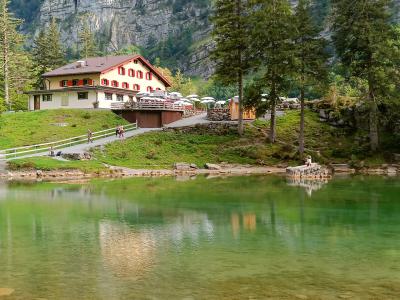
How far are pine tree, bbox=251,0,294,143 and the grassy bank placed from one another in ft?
19.9

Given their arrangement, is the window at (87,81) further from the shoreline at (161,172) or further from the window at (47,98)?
the shoreline at (161,172)

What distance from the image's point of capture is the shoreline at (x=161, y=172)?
45.6 meters

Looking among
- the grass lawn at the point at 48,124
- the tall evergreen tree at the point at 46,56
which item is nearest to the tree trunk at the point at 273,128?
the grass lawn at the point at 48,124

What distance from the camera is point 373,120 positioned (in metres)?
53.8

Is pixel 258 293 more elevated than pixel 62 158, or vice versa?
pixel 62 158

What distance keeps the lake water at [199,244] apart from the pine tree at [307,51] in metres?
22.0

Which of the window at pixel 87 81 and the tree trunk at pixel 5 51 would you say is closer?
the window at pixel 87 81

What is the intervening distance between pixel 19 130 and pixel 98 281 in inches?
2089

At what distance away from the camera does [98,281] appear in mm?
13586

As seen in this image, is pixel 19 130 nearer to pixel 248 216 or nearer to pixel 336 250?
pixel 248 216

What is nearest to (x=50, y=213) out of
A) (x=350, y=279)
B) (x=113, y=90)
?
(x=350, y=279)

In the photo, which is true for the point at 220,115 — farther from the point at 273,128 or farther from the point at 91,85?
the point at 91,85

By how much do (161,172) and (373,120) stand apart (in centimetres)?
2464

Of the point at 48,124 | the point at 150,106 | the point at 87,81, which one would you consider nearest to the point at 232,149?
the point at 150,106
